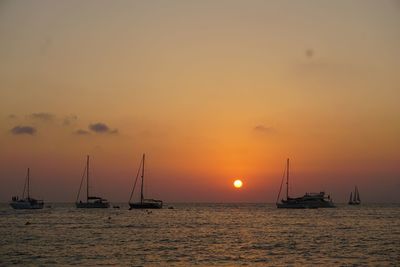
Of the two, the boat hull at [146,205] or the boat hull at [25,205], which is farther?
the boat hull at [146,205]

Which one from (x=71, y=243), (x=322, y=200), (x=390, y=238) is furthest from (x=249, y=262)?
(x=322, y=200)

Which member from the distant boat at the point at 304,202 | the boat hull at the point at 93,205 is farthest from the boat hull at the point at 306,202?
the boat hull at the point at 93,205

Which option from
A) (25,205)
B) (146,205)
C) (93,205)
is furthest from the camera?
(93,205)

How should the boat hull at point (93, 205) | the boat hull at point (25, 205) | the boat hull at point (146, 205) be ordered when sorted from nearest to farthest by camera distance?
the boat hull at point (25, 205), the boat hull at point (146, 205), the boat hull at point (93, 205)

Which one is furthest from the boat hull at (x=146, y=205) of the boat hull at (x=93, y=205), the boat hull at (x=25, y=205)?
the boat hull at (x=25, y=205)

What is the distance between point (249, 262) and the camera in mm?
43844

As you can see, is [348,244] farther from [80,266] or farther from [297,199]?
[297,199]

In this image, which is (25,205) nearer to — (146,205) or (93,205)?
(93,205)

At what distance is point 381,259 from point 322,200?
140440 mm

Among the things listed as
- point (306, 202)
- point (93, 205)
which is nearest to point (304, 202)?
point (306, 202)

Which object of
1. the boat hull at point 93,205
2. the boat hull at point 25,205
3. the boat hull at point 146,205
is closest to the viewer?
the boat hull at point 25,205

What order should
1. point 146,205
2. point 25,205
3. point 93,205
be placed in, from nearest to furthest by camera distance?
point 25,205, point 146,205, point 93,205

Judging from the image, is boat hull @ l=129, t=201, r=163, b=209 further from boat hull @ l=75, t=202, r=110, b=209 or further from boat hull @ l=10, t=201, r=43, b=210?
boat hull @ l=10, t=201, r=43, b=210

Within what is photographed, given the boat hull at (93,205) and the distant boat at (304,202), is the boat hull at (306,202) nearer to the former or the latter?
the distant boat at (304,202)
